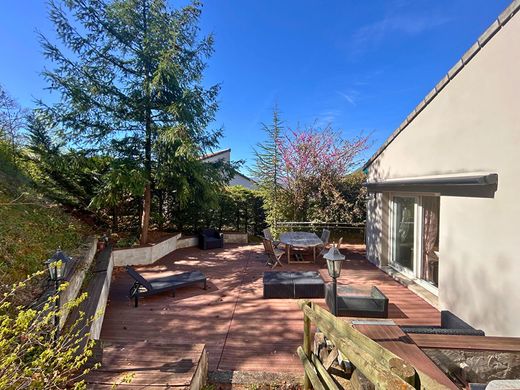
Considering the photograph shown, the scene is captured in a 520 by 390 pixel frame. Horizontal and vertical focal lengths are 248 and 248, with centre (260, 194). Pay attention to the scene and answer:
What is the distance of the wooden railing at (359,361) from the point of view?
3.73 feet

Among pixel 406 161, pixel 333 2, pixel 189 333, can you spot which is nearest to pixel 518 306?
pixel 406 161

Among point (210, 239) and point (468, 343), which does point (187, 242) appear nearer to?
point (210, 239)

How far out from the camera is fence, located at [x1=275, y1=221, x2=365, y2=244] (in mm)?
10789

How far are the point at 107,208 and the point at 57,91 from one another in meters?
4.16

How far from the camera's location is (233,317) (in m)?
4.78

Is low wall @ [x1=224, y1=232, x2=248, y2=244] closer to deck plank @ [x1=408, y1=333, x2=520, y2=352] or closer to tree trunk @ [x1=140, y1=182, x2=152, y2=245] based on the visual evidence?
tree trunk @ [x1=140, y1=182, x2=152, y2=245]

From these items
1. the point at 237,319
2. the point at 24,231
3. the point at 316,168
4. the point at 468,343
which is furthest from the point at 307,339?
the point at 316,168

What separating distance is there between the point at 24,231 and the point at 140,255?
3384mm

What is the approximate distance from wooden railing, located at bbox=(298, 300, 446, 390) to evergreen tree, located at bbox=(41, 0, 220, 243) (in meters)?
6.38

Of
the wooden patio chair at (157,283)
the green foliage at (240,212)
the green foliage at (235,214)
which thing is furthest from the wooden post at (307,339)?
the green foliage at (240,212)

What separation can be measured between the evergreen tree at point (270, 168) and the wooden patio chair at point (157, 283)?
5792mm

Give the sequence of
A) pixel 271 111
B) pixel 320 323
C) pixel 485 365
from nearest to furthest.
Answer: pixel 320 323
pixel 485 365
pixel 271 111

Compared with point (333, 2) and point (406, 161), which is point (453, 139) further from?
point (333, 2)

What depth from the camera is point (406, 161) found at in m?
6.21
